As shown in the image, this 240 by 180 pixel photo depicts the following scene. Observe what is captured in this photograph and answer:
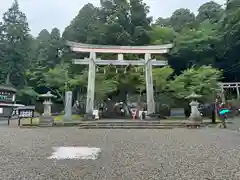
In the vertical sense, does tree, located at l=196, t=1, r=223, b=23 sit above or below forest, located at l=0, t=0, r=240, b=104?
above

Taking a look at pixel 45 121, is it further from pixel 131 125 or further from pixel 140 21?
pixel 140 21

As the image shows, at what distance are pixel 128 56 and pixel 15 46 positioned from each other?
668 inches

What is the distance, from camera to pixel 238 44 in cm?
2497

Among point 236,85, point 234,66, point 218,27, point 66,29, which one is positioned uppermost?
point 66,29

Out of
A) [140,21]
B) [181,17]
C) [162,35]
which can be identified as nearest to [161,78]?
[162,35]

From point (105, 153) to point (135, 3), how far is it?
25.3 m

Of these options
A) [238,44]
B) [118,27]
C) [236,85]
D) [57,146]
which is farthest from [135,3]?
[57,146]

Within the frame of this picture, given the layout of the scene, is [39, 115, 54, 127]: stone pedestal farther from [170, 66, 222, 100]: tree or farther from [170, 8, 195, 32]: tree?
[170, 8, 195, 32]: tree

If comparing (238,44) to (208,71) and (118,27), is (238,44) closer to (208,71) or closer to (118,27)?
(208,71)

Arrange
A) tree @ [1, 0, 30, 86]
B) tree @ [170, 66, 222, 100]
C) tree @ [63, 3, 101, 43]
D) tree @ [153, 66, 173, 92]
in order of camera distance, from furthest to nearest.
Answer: tree @ [1, 0, 30, 86] → tree @ [63, 3, 101, 43] → tree @ [153, 66, 173, 92] → tree @ [170, 66, 222, 100]

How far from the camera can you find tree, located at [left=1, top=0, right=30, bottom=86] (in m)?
32.2

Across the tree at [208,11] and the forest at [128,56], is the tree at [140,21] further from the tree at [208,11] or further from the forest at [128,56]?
the tree at [208,11]

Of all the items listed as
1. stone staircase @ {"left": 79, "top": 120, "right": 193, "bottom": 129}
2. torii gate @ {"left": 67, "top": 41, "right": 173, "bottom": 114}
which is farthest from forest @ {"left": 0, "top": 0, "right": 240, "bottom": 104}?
stone staircase @ {"left": 79, "top": 120, "right": 193, "bottom": 129}

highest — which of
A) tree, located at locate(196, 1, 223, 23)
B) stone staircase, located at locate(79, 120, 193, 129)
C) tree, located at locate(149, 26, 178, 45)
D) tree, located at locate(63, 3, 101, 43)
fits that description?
tree, located at locate(196, 1, 223, 23)
